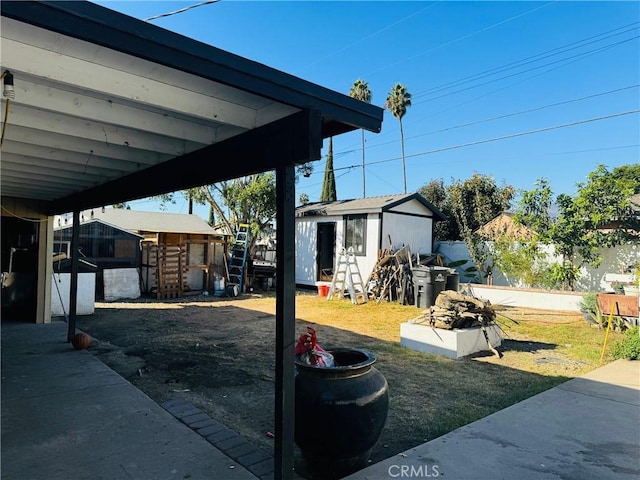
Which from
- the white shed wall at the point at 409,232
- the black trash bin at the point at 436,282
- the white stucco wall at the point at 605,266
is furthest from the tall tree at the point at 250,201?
the white stucco wall at the point at 605,266

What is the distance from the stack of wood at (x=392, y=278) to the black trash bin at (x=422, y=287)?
401 mm

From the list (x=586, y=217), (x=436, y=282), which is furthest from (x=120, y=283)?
(x=586, y=217)

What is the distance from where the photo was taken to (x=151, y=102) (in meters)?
2.24

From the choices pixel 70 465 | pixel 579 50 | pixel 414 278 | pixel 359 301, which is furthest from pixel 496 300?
pixel 70 465

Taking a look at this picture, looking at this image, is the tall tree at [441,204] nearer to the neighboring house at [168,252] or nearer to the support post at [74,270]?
the neighboring house at [168,252]

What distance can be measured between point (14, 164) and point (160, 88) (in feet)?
9.74

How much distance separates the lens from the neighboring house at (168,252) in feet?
39.6

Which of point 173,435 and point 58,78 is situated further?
point 173,435

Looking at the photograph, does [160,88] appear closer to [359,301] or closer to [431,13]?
[359,301]

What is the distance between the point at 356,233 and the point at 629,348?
8952mm

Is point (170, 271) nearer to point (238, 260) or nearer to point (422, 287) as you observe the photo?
point (238, 260)

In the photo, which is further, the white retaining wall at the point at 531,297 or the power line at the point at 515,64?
the power line at the point at 515,64

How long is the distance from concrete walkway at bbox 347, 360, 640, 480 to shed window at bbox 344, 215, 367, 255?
9.50m

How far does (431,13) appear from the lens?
12.7 meters
